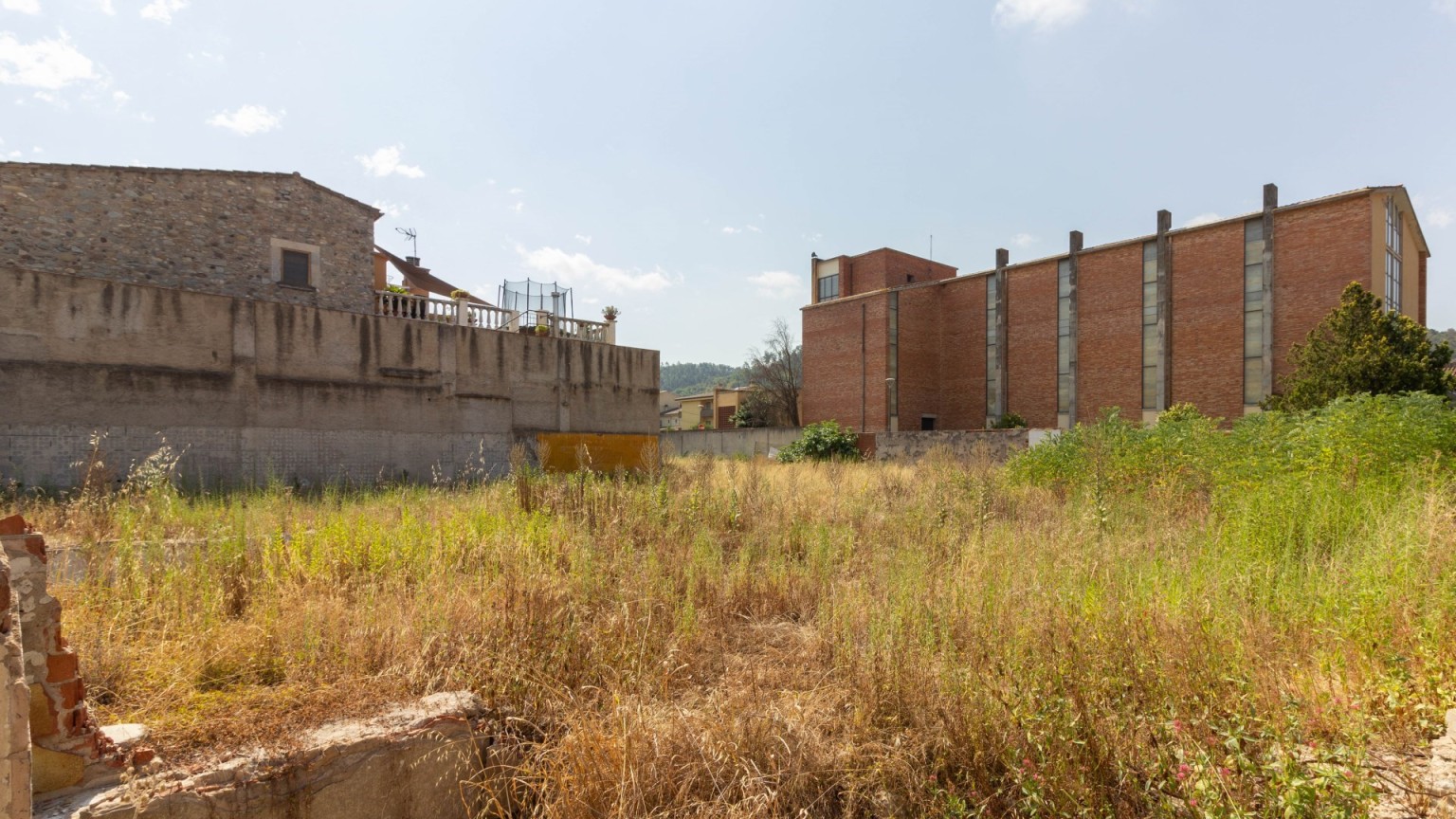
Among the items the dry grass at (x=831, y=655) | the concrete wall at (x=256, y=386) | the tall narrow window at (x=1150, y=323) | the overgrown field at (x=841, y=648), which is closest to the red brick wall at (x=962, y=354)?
the tall narrow window at (x=1150, y=323)

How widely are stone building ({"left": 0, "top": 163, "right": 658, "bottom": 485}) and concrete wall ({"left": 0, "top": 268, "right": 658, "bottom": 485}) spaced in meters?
0.03

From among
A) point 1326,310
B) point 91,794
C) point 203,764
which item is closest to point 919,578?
point 203,764

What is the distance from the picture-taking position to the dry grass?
3176mm

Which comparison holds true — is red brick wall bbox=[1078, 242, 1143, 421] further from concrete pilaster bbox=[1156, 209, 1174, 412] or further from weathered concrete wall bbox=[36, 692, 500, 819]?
weathered concrete wall bbox=[36, 692, 500, 819]

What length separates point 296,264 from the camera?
750 inches

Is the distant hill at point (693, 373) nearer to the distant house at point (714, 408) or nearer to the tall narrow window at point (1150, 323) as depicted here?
the distant house at point (714, 408)

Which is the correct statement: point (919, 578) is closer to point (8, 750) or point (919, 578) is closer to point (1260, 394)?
point (8, 750)

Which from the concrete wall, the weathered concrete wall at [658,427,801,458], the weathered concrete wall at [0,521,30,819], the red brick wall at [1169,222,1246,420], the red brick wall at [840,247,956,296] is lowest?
the weathered concrete wall at [658,427,801,458]

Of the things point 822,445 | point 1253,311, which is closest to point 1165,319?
point 1253,311

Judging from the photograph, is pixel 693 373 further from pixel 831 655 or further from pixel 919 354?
pixel 831 655

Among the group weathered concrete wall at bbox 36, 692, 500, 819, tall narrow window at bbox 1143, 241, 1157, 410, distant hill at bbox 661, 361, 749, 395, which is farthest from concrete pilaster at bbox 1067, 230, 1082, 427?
distant hill at bbox 661, 361, 749, 395

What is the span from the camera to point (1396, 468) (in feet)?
26.2

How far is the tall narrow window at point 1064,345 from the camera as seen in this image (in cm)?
3562

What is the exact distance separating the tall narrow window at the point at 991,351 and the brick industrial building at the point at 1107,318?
75 millimetres
